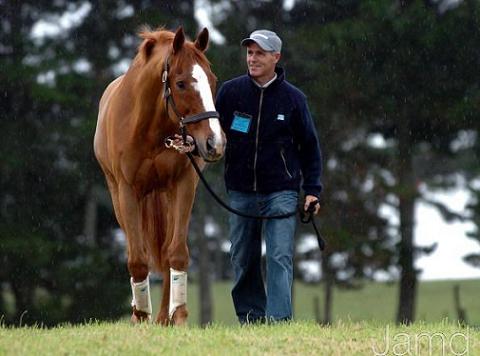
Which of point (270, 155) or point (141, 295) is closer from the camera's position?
point (270, 155)

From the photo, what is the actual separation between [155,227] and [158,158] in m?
0.88

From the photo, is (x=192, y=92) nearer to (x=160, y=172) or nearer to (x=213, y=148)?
(x=213, y=148)

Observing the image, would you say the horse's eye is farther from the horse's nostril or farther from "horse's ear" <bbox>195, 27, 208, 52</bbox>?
the horse's nostril

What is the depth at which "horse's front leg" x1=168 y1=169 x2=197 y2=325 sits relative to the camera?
9.36 meters

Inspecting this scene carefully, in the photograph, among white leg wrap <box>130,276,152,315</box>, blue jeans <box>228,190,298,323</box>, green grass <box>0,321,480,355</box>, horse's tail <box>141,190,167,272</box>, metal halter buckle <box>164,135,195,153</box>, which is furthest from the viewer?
horse's tail <box>141,190,167,272</box>

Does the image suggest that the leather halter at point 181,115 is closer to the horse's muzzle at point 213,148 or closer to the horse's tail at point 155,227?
the horse's muzzle at point 213,148

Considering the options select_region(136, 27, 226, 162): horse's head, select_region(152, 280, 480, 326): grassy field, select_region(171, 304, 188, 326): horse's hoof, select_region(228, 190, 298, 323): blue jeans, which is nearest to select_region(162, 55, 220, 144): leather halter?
select_region(136, 27, 226, 162): horse's head

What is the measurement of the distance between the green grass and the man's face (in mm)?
1957

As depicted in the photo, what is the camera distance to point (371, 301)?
5538cm

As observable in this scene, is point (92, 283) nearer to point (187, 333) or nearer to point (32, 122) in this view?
point (32, 122)

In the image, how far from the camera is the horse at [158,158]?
8758mm

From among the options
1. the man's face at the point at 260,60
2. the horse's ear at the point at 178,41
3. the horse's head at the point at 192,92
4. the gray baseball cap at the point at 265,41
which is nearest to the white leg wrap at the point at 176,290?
the horse's head at the point at 192,92

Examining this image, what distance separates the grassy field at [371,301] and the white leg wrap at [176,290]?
36894 mm

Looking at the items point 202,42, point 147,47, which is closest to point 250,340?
point 202,42
